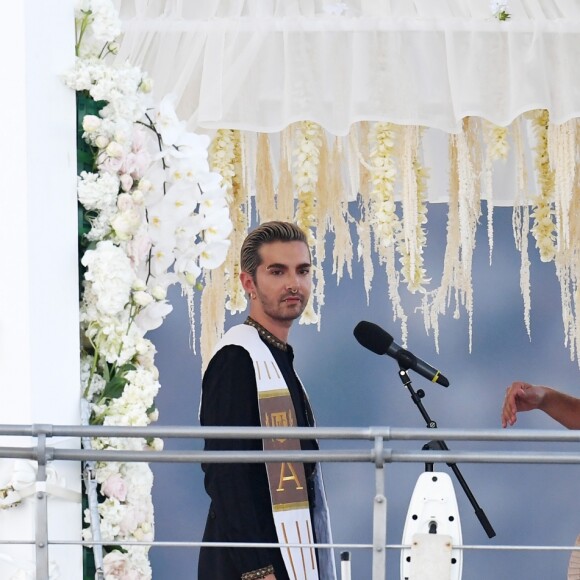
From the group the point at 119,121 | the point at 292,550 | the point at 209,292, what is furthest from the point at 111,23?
the point at 209,292

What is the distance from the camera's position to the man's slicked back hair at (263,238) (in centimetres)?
455

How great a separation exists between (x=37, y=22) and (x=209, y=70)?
135 cm

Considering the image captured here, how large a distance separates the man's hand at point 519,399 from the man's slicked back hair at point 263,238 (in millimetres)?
949

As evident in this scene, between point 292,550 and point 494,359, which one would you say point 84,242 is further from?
point 494,359

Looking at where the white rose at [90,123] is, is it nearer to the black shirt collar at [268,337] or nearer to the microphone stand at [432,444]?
the black shirt collar at [268,337]

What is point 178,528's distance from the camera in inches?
238

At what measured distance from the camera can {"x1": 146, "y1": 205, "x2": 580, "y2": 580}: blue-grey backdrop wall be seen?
604 centimetres

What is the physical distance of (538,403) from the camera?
16.0 ft

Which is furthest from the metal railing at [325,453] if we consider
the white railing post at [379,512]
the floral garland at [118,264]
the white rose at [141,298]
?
the white rose at [141,298]

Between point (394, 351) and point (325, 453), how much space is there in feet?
6.11

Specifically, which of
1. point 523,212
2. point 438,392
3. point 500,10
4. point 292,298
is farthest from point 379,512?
point 438,392

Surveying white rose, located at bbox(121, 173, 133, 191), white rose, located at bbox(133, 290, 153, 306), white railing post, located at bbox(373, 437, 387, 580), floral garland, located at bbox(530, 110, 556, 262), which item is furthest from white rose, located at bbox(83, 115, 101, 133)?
floral garland, located at bbox(530, 110, 556, 262)

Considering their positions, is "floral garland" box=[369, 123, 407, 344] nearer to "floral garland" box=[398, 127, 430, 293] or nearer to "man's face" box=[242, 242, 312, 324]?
"floral garland" box=[398, 127, 430, 293]

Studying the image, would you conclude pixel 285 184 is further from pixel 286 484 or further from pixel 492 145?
pixel 286 484
